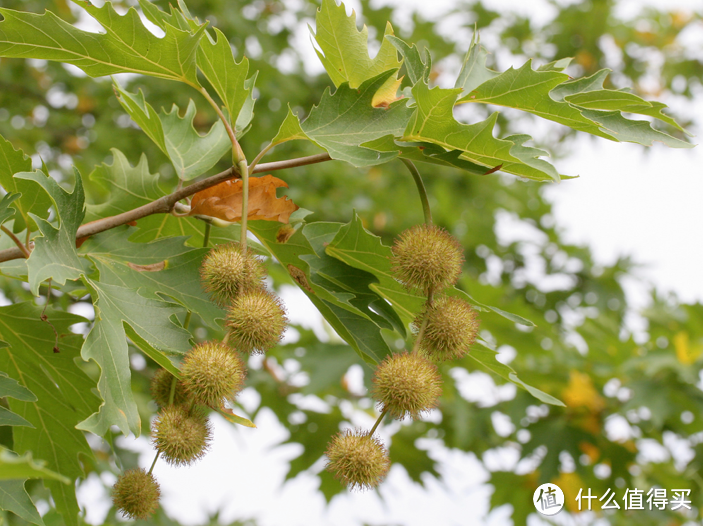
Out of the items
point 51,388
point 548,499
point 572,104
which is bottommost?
point 548,499

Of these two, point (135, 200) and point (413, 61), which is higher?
point (413, 61)

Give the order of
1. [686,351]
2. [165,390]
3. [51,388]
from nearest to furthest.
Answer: [165,390] < [51,388] < [686,351]

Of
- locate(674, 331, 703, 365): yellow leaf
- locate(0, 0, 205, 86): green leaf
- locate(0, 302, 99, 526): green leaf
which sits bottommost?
locate(674, 331, 703, 365): yellow leaf

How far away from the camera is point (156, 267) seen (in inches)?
65.1

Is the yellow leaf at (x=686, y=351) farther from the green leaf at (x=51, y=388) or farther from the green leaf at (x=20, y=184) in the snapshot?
the green leaf at (x=20, y=184)

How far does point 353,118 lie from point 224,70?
0.35 m

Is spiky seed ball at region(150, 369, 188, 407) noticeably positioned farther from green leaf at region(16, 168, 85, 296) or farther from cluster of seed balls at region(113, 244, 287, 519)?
green leaf at region(16, 168, 85, 296)

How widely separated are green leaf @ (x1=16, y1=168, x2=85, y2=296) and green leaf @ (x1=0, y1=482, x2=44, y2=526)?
0.53 meters

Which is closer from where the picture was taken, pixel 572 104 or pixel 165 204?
pixel 572 104

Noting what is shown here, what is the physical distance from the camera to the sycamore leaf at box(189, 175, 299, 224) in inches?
63.4

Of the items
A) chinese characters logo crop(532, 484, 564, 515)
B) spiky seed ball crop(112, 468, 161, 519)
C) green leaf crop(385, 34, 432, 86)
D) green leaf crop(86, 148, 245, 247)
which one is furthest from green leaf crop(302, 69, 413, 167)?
chinese characters logo crop(532, 484, 564, 515)

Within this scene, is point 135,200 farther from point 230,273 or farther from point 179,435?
point 179,435

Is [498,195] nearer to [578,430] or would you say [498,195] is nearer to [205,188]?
[578,430]

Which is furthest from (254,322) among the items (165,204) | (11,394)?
(11,394)
